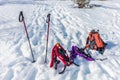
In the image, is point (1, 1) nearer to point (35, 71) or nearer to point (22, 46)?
point (22, 46)

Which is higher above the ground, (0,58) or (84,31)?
(0,58)

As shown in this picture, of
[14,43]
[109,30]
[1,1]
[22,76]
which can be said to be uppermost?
[22,76]

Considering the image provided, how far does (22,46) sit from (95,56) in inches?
101

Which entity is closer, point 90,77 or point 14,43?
point 90,77

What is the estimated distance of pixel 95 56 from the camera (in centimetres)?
850

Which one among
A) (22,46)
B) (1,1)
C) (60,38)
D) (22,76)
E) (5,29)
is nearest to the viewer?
(22,76)

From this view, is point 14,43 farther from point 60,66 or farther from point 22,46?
point 60,66

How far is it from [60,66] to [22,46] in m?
2.52

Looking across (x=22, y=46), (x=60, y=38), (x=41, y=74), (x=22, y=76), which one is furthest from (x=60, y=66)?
(x=60, y=38)

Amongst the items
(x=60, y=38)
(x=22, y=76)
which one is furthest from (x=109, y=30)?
(x=22, y=76)

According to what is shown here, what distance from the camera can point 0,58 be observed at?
797 cm

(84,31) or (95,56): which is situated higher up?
(95,56)

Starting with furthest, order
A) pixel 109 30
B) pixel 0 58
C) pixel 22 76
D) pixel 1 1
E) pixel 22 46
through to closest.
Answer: pixel 1 1
pixel 109 30
pixel 22 46
pixel 0 58
pixel 22 76

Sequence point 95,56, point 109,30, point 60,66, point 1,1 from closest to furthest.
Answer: point 60,66, point 95,56, point 109,30, point 1,1
